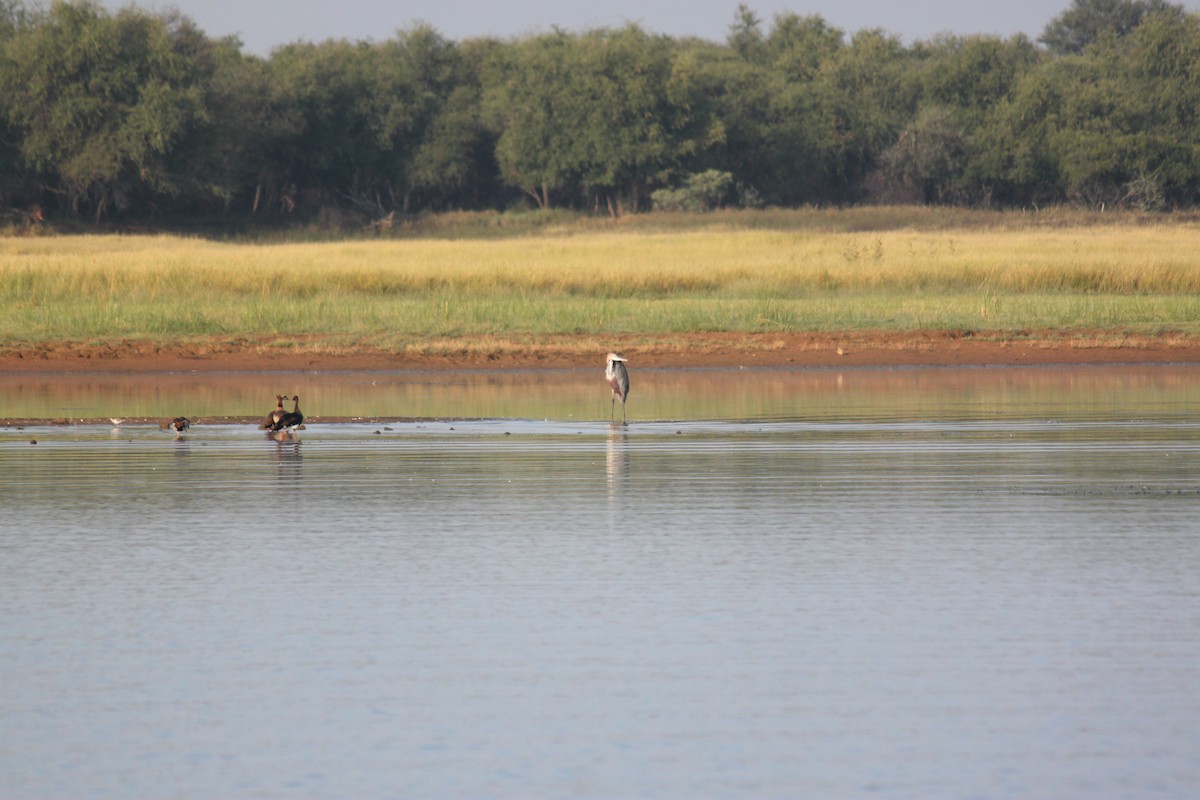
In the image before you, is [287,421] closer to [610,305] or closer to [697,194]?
[610,305]

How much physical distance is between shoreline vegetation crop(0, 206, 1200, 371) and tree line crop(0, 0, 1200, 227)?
32.0 m

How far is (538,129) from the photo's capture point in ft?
267

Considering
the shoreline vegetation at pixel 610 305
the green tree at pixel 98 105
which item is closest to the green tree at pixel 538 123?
the green tree at pixel 98 105

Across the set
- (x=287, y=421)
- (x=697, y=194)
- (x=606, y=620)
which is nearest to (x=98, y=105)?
(x=697, y=194)

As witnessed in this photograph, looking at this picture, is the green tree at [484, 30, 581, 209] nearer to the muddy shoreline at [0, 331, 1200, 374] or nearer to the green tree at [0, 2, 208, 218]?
the green tree at [0, 2, 208, 218]

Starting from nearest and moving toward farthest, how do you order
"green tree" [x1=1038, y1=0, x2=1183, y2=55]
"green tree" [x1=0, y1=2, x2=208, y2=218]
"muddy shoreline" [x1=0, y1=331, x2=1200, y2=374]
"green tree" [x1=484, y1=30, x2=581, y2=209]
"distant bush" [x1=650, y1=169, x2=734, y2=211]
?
1. "muddy shoreline" [x1=0, y1=331, x2=1200, y2=374]
2. "green tree" [x1=0, y1=2, x2=208, y2=218]
3. "distant bush" [x1=650, y1=169, x2=734, y2=211]
4. "green tree" [x1=484, y1=30, x2=581, y2=209]
5. "green tree" [x1=1038, y1=0, x2=1183, y2=55]

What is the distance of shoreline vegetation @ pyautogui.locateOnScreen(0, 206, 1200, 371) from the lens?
81.6ft

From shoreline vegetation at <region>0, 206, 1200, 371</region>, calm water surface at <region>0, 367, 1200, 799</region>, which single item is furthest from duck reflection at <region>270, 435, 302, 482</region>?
shoreline vegetation at <region>0, 206, 1200, 371</region>

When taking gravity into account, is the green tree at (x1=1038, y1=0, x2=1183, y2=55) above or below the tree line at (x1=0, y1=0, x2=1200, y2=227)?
above

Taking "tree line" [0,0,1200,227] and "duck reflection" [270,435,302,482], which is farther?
"tree line" [0,0,1200,227]

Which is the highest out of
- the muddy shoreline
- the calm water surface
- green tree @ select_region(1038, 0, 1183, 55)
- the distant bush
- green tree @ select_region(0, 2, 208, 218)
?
green tree @ select_region(1038, 0, 1183, 55)

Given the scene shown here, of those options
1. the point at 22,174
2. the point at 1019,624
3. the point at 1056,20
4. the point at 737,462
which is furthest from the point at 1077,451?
the point at 1056,20

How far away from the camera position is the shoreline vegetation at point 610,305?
979 inches

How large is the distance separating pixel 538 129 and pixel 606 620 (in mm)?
75238
